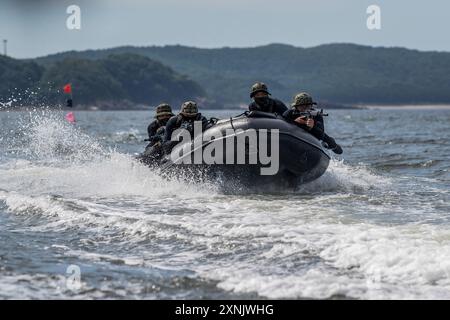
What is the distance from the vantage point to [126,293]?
6.25 metres

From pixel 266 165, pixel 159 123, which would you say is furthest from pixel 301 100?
pixel 159 123

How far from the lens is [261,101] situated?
12.9 meters

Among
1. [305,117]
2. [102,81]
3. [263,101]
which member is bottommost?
[305,117]

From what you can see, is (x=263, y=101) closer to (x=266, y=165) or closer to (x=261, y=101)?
(x=261, y=101)

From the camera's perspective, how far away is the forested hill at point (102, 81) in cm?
10144

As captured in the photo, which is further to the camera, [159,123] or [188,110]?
[159,123]

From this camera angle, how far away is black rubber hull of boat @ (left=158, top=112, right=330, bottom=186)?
11.9 metres

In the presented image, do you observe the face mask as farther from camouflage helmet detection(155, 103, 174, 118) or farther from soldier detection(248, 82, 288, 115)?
camouflage helmet detection(155, 103, 174, 118)

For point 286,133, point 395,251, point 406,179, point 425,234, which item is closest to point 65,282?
point 395,251

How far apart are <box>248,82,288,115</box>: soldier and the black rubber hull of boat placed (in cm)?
73

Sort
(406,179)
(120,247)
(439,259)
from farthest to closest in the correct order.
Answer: (406,179) < (120,247) < (439,259)

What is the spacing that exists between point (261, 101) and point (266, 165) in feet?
4.16
